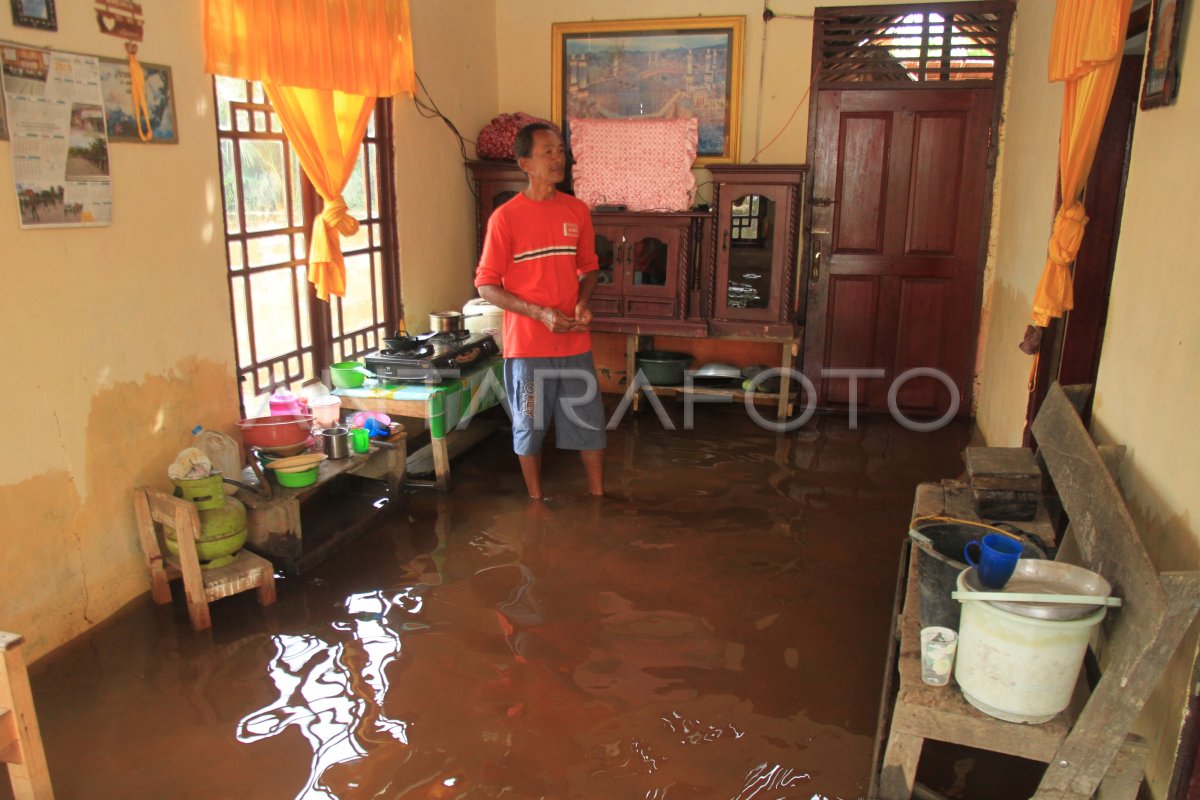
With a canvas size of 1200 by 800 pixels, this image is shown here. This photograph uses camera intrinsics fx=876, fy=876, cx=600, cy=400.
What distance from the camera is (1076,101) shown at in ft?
10.8

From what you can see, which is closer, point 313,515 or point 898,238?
point 313,515

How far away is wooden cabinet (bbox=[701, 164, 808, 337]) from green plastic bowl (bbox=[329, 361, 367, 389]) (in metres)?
2.35

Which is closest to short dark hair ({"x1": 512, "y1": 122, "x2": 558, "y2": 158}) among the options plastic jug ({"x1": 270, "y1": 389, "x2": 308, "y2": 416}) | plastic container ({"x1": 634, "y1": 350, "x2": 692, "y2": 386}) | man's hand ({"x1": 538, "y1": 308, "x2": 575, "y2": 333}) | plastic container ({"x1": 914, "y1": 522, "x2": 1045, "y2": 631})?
man's hand ({"x1": 538, "y1": 308, "x2": 575, "y2": 333})

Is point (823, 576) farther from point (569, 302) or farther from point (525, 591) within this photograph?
point (569, 302)

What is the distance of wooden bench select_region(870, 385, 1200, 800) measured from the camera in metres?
1.78

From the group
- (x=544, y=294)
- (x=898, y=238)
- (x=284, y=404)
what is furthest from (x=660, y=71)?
(x=284, y=404)

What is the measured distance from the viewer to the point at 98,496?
10.00ft

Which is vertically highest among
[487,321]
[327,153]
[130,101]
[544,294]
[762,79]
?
[762,79]

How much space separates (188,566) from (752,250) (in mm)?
3795

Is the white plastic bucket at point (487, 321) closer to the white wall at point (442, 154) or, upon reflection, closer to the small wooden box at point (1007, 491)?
the white wall at point (442, 154)

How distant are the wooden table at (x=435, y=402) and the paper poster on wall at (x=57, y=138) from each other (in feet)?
4.85

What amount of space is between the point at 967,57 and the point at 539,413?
3680mm

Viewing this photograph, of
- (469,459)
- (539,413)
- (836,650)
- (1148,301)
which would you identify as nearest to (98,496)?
(539,413)

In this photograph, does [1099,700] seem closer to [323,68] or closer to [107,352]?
[107,352]
